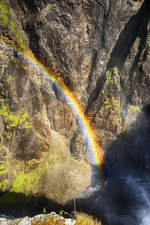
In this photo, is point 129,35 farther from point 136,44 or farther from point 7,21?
point 7,21

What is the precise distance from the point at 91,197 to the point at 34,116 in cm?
1533

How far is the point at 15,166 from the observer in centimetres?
1546

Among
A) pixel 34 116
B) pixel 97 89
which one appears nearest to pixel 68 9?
pixel 97 89

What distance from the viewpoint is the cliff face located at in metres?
14.5

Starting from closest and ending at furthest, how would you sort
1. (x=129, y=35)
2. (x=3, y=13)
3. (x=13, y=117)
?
(x=3, y=13) → (x=13, y=117) → (x=129, y=35)

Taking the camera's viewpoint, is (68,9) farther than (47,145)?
No

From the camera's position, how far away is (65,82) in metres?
21.7

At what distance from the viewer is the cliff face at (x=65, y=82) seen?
14547 millimetres

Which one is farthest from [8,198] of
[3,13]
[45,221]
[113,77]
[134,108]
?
[113,77]

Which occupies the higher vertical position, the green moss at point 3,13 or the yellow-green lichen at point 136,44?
the green moss at point 3,13

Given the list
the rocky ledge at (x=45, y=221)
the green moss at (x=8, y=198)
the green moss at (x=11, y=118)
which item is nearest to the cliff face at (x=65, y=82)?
the green moss at (x=11, y=118)

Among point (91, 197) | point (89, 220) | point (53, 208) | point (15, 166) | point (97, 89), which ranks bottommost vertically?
point (91, 197)

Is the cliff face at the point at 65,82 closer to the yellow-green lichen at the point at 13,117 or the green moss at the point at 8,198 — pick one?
the yellow-green lichen at the point at 13,117

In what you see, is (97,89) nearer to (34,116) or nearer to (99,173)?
(34,116)
